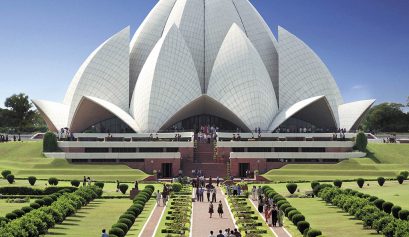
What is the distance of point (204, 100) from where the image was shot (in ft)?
181

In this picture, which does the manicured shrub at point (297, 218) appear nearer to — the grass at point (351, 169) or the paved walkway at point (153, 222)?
the paved walkway at point (153, 222)

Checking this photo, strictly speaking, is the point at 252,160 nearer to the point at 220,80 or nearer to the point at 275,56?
the point at 220,80

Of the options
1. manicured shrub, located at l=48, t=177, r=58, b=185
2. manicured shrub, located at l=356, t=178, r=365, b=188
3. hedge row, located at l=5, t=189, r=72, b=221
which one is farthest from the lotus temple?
hedge row, located at l=5, t=189, r=72, b=221

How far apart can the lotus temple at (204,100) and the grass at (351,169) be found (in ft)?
6.88

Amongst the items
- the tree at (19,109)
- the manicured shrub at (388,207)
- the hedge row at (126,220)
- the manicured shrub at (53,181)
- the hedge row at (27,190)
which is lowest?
the hedge row at (126,220)

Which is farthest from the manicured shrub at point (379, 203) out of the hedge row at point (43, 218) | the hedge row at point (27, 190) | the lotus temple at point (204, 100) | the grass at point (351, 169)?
the lotus temple at point (204, 100)

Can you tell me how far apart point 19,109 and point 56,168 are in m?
34.6

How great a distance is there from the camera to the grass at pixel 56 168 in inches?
1524

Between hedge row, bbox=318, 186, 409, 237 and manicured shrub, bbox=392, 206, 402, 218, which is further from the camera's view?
manicured shrub, bbox=392, 206, 402, 218

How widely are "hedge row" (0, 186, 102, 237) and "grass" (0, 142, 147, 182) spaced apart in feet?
39.6

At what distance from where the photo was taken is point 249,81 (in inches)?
2117

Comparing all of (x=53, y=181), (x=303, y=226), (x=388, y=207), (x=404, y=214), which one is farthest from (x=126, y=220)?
(x=53, y=181)

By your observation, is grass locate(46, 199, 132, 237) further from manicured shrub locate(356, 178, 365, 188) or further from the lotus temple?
the lotus temple

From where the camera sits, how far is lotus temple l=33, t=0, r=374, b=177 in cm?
4597
